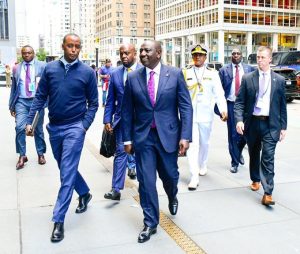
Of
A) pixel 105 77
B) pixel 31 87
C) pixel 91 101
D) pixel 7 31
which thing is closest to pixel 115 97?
pixel 91 101

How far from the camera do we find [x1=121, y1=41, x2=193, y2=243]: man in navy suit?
14.0 feet

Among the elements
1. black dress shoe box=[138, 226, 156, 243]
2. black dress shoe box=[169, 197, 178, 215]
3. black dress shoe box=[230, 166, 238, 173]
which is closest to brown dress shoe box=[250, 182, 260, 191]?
black dress shoe box=[230, 166, 238, 173]

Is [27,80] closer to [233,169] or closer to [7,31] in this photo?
[233,169]

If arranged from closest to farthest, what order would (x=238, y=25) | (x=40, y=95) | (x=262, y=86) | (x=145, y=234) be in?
1. (x=145, y=234)
2. (x=40, y=95)
3. (x=262, y=86)
4. (x=238, y=25)

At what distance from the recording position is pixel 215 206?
5.27 metres

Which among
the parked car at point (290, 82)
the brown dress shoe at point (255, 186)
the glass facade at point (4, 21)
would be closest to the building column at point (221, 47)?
the glass facade at point (4, 21)

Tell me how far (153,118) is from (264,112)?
1756mm

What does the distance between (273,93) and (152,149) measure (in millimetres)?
1840

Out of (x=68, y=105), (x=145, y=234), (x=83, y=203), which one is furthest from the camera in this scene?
(x=83, y=203)

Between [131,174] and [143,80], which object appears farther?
[131,174]

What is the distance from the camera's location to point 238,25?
67.4 m

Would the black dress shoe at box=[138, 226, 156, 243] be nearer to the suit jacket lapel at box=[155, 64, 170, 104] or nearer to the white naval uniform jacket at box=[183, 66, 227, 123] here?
the suit jacket lapel at box=[155, 64, 170, 104]

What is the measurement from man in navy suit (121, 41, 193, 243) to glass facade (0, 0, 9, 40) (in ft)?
225

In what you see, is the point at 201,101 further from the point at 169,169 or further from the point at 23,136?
the point at 23,136
